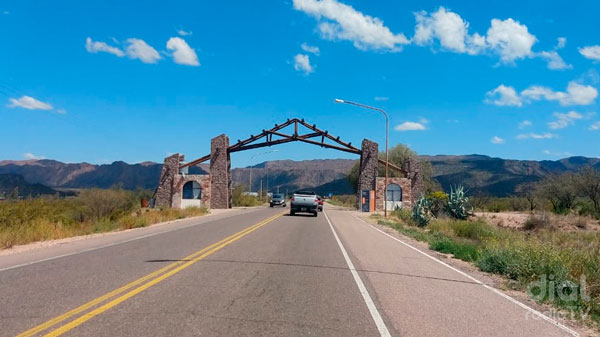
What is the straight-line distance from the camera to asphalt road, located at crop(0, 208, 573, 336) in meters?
6.13

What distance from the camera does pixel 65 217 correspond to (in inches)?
993

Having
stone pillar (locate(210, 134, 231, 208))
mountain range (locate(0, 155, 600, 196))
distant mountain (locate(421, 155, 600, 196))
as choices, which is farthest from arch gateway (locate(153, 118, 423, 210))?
mountain range (locate(0, 155, 600, 196))

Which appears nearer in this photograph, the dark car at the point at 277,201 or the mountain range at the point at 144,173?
the dark car at the point at 277,201

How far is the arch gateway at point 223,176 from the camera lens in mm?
53875

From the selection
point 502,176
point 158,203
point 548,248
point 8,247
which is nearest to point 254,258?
point 548,248

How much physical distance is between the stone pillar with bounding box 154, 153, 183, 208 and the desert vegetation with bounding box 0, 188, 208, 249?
16.7 m

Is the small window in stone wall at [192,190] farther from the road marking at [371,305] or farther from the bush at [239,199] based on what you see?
the road marking at [371,305]

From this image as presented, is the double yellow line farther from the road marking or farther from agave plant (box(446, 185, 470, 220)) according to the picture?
agave plant (box(446, 185, 470, 220))

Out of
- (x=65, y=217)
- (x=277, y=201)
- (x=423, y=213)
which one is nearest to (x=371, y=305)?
(x=65, y=217)

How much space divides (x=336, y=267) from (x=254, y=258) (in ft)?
7.42

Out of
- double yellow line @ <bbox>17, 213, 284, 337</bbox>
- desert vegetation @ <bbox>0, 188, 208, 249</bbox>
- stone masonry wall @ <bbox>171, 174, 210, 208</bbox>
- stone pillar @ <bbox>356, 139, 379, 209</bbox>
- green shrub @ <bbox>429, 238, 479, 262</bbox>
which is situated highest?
stone pillar @ <bbox>356, 139, 379, 209</bbox>

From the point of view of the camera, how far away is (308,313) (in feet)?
22.6

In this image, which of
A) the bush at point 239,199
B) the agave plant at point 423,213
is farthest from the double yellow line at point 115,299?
the bush at point 239,199

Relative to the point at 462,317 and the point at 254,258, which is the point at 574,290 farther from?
the point at 254,258
